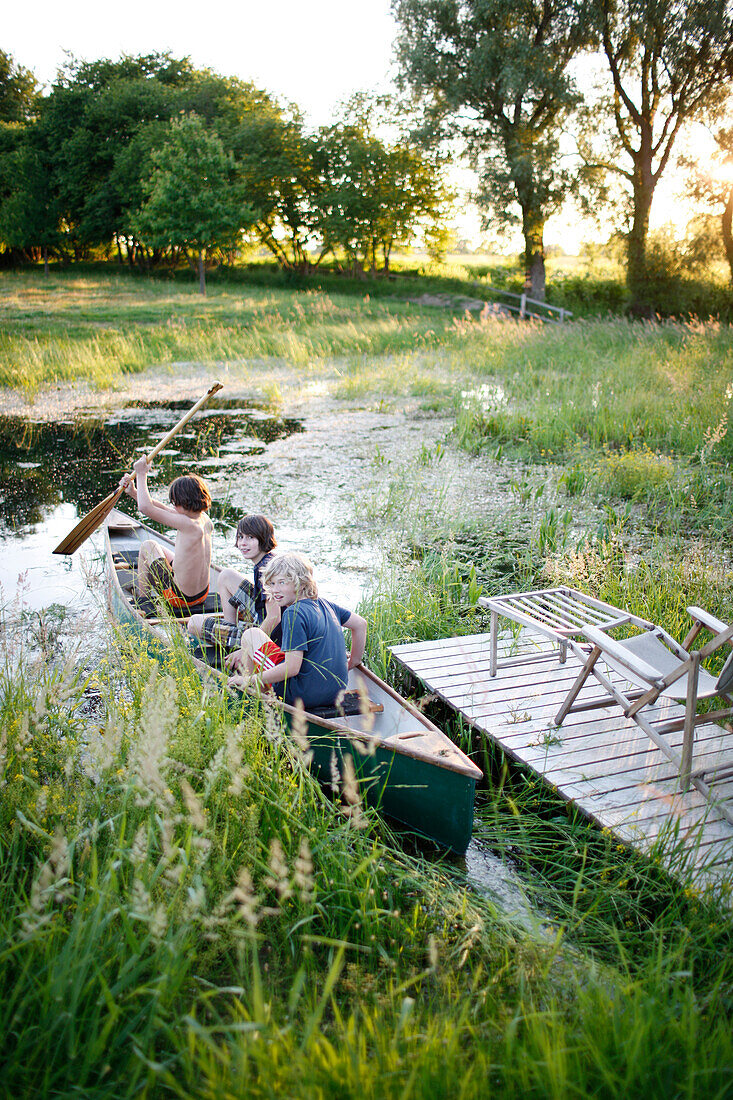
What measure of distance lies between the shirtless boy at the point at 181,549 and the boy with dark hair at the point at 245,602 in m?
0.34

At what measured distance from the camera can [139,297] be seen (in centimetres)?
2769

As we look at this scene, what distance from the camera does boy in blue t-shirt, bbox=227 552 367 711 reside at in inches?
128

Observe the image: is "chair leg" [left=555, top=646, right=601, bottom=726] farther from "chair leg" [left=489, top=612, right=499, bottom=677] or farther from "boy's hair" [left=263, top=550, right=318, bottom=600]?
"boy's hair" [left=263, top=550, right=318, bottom=600]

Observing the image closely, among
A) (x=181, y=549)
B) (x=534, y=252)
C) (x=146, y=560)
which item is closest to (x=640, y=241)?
(x=534, y=252)

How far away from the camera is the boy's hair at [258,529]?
13.6 feet

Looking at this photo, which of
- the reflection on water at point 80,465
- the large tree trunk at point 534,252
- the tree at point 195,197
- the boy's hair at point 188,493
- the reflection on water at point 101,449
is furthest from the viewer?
the tree at point 195,197

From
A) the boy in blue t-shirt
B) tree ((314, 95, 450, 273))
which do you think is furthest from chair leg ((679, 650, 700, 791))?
tree ((314, 95, 450, 273))

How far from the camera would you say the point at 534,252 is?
2570 centimetres

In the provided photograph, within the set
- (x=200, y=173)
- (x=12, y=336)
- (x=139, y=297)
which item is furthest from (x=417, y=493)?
(x=200, y=173)

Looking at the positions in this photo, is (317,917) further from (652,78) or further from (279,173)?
(279,173)

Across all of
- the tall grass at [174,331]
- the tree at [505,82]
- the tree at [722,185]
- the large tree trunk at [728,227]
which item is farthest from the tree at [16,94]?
the large tree trunk at [728,227]

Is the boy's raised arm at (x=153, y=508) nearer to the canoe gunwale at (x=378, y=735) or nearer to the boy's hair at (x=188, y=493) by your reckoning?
the boy's hair at (x=188, y=493)

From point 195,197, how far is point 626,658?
3100 cm

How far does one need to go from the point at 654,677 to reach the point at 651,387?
822 centimetres
